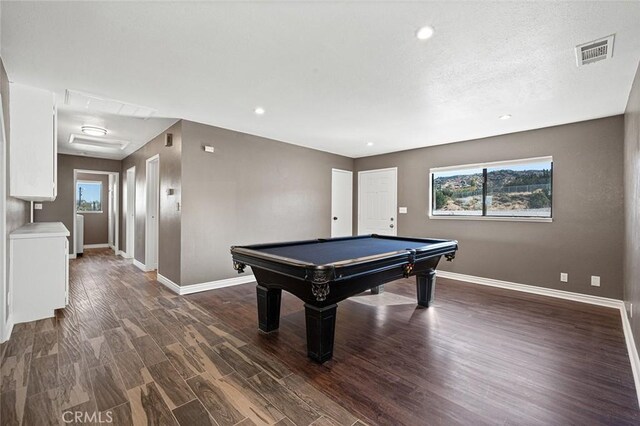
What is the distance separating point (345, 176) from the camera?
662 cm

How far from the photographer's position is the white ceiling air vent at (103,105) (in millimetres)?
3148

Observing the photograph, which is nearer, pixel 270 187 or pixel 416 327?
pixel 416 327

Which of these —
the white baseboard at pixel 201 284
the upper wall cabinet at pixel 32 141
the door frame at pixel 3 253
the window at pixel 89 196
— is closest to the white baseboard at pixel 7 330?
the door frame at pixel 3 253

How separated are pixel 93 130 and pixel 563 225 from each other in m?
7.11

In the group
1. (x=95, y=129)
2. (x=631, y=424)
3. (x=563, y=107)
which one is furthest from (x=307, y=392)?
(x=95, y=129)

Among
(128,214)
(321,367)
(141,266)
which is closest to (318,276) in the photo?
(321,367)

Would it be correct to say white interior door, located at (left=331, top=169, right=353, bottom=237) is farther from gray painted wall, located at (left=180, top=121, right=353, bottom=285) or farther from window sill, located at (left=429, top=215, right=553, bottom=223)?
window sill, located at (left=429, top=215, right=553, bottom=223)

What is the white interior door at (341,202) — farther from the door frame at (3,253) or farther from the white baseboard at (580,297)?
the door frame at (3,253)

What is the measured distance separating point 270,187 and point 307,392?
12.0 feet

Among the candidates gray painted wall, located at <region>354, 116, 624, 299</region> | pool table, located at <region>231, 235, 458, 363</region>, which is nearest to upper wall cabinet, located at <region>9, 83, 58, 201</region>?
pool table, located at <region>231, 235, 458, 363</region>

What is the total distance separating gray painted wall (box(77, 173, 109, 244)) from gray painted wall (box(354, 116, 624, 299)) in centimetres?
933

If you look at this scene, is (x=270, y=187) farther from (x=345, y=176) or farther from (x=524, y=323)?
(x=524, y=323)

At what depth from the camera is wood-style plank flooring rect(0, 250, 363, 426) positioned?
5.37 feet

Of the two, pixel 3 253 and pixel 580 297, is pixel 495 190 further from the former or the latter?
pixel 3 253
